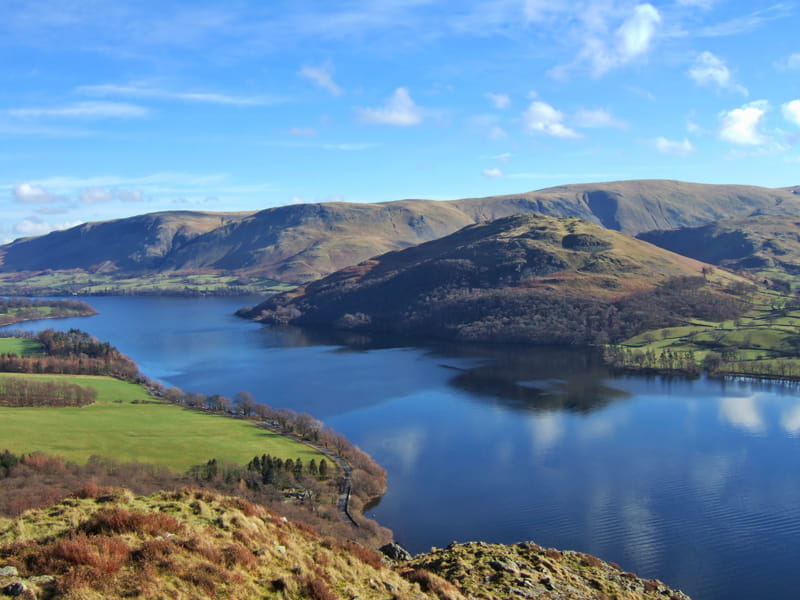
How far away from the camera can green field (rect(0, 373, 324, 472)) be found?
54.0 metres

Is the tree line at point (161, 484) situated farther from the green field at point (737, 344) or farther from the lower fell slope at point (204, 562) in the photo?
the green field at point (737, 344)

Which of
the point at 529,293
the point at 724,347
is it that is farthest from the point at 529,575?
the point at 529,293

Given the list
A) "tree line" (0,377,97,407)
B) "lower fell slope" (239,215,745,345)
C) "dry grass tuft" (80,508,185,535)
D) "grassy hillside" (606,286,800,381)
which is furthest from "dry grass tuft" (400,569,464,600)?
"lower fell slope" (239,215,745,345)

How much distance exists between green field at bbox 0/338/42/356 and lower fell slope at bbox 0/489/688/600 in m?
105

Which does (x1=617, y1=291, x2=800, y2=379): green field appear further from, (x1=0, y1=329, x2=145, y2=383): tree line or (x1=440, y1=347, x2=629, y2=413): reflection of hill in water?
(x1=0, y1=329, x2=145, y2=383): tree line

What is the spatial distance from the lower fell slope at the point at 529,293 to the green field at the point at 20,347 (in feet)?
217

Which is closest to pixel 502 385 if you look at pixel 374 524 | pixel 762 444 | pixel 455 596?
pixel 762 444

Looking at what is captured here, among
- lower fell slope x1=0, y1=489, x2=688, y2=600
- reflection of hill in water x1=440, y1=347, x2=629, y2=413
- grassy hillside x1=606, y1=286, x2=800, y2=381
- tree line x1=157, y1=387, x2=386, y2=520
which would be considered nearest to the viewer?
lower fell slope x1=0, y1=489, x2=688, y2=600

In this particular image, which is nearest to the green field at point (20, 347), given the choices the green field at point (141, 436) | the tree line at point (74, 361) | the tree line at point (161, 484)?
the tree line at point (74, 361)

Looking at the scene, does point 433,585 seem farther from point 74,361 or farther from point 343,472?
point 74,361

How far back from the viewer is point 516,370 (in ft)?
341

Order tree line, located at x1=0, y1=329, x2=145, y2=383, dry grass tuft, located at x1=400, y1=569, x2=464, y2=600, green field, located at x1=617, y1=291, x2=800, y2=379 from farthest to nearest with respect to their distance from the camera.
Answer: green field, located at x1=617, y1=291, x2=800, y2=379
tree line, located at x1=0, y1=329, x2=145, y2=383
dry grass tuft, located at x1=400, y1=569, x2=464, y2=600

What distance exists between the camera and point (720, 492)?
5025cm

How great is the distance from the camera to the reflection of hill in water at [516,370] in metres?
82.8
